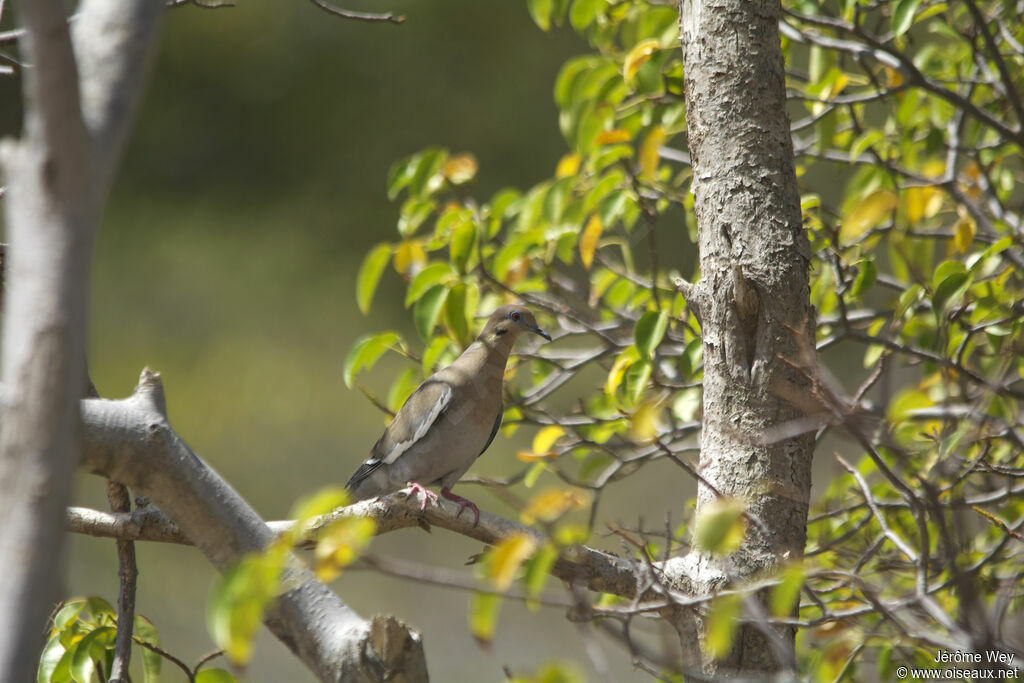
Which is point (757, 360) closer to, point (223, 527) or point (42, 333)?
point (223, 527)

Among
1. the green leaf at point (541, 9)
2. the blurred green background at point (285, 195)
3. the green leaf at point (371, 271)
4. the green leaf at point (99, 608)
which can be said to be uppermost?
the blurred green background at point (285, 195)

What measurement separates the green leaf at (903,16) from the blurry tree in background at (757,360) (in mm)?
13

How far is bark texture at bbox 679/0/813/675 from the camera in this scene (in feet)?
6.46

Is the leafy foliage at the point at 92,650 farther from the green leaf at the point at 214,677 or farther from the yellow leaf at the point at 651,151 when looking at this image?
the yellow leaf at the point at 651,151

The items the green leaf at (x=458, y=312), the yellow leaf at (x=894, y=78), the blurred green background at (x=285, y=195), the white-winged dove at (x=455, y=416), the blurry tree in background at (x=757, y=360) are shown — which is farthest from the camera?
the blurred green background at (x=285, y=195)

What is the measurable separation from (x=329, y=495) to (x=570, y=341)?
20.8 feet

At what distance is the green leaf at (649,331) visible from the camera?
2.31 meters

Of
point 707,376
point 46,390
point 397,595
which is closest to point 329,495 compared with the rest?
point 46,390

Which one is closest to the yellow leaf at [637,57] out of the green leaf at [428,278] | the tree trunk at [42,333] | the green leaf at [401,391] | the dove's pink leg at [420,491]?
the green leaf at [428,278]

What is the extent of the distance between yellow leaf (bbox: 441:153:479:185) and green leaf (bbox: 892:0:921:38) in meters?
1.39

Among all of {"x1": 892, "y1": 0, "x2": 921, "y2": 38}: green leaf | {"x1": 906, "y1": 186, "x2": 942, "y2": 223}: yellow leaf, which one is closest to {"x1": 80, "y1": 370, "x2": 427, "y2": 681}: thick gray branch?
{"x1": 906, "y1": 186, "x2": 942, "y2": 223}: yellow leaf

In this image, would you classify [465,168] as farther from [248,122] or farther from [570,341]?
[248,122]

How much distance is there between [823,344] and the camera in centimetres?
258

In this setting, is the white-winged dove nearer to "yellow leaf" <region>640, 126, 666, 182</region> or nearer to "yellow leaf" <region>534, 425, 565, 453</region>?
"yellow leaf" <region>534, 425, 565, 453</region>
